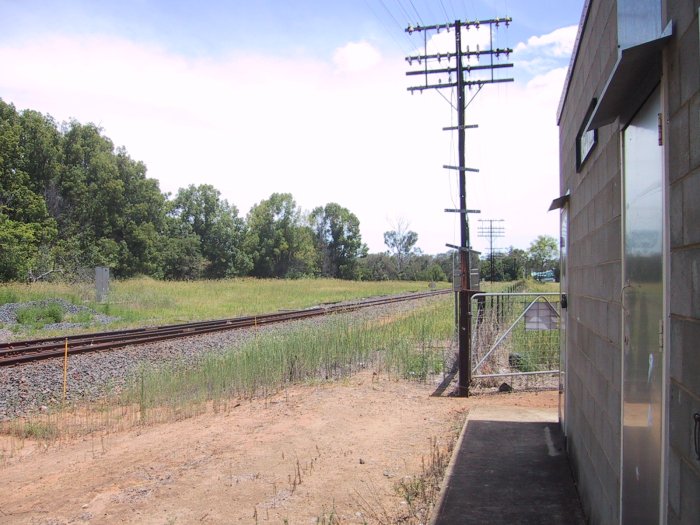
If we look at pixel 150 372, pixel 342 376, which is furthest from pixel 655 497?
pixel 150 372

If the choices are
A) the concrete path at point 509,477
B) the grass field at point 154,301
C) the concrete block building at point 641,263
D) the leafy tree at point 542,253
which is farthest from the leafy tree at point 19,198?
the leafy tree at point 542,253

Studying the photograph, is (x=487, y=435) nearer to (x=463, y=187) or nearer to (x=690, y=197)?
(x=690, y=197)

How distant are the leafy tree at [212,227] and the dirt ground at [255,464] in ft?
260

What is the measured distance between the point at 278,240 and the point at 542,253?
180 ft

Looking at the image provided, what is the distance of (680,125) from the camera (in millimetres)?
1998


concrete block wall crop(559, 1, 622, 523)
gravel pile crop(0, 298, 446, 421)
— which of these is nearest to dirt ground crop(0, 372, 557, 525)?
concrete block wall crop(559, 1, 622, 523)

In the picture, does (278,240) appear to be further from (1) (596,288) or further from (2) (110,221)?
(1) (596,288)

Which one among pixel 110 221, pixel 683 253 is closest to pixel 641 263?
pixel 683 253

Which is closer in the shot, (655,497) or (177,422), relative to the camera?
(655,497)

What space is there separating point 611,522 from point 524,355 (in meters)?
7.60

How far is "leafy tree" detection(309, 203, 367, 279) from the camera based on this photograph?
109 metres

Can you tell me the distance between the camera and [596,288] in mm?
4008

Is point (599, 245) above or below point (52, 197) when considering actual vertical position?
below

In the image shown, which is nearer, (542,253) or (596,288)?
(596,288)
